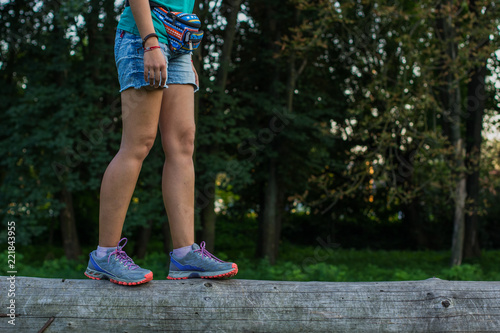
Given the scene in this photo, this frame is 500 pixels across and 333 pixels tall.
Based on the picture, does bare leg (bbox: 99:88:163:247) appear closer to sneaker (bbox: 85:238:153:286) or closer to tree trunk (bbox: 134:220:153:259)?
sneaker (bbox: 85:238:153:286)

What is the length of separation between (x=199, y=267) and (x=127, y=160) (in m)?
0.65

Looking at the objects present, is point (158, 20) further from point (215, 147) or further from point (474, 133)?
point (474, 133)

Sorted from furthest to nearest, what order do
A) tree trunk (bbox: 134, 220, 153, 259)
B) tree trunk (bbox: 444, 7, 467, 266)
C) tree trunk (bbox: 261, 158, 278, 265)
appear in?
1. tree trunk (bbox: 261, 158, 278, 265)
2. tree trunk (bbox: 134, 220, 153, 259)
3. tree trunk (bbox: 444, 7, 467, 266)

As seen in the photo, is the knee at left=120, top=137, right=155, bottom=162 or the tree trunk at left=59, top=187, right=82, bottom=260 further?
the tree trunk at left=59, top=187, right=82, bottom=260

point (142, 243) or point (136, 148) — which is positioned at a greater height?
point (136, 148)

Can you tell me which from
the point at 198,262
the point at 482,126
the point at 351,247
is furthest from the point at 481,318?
the point at 351,247

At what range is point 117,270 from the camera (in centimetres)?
267

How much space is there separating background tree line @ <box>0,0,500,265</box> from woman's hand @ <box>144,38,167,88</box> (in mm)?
5044

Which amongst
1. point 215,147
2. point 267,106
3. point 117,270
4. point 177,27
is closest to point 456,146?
point 267,106

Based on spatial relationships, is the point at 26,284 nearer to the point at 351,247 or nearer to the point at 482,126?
the point at 482,126

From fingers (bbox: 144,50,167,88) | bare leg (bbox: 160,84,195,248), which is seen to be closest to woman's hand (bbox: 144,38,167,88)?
fingers (bbox: 144,50,167,88)

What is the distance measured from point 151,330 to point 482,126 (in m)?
11.2

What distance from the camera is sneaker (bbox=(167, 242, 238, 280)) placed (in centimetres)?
273

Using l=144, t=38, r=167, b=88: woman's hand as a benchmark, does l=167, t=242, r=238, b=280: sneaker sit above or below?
below
